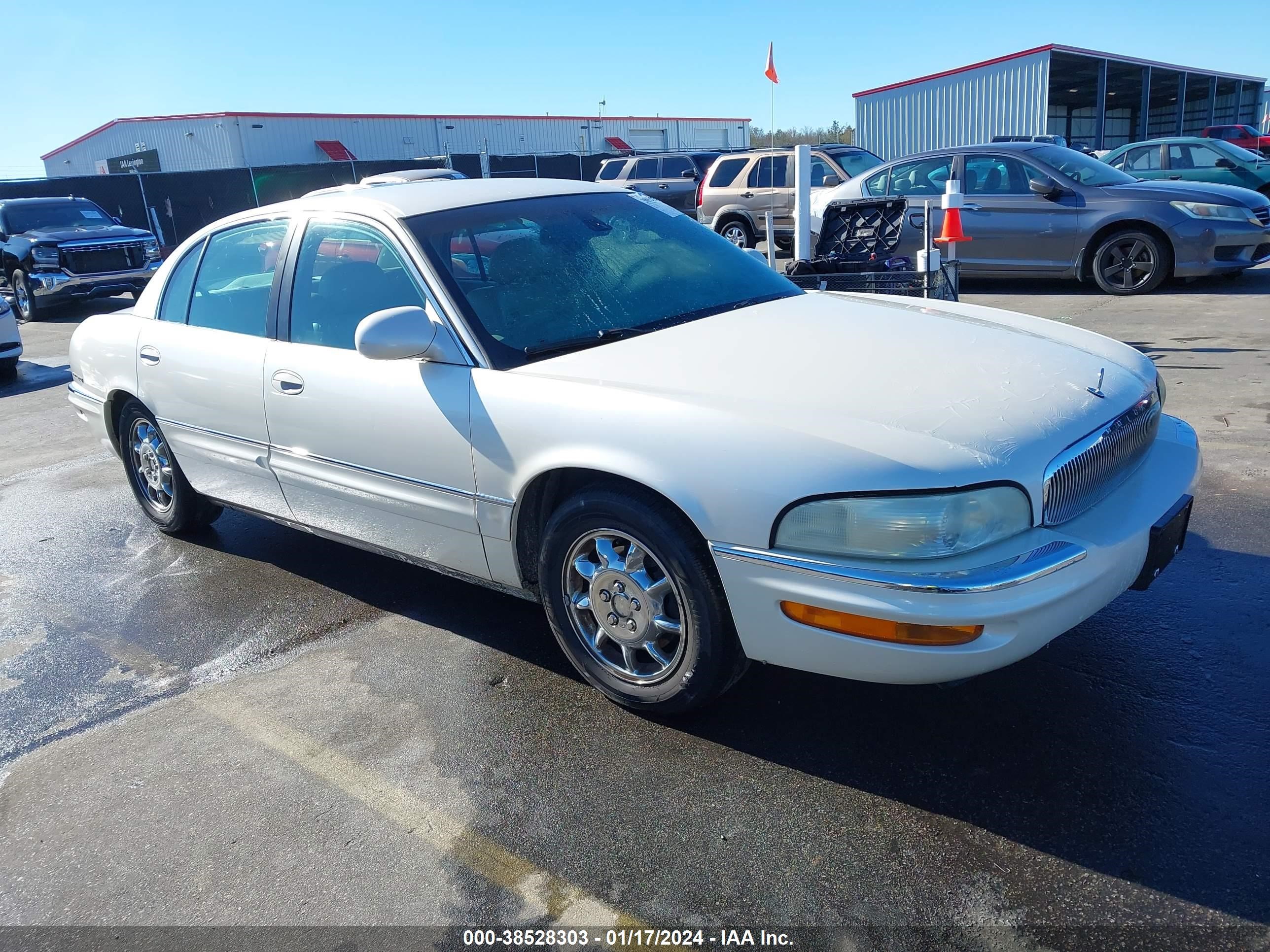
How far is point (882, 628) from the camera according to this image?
243 centimetres

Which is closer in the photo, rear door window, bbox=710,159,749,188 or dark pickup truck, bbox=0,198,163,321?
rear door window, bbox=710,159,749,188

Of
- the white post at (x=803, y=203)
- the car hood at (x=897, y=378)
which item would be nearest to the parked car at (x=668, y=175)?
the white post at (x=803, y=203)

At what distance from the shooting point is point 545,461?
9.65ft

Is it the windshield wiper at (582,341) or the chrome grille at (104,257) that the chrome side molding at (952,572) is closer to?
the windshield wiper at (582,341)

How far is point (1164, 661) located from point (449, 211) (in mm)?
2856

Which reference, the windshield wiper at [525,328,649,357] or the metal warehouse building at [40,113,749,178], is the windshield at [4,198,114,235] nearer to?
the windshield wiper at [525,328,649,357]

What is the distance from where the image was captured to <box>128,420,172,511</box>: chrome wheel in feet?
15.8

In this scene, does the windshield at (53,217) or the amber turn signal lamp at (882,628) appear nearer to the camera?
the amber turn signal lamp at (882,628)

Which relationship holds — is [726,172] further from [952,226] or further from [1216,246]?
[952,226]

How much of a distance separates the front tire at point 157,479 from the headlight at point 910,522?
332cm

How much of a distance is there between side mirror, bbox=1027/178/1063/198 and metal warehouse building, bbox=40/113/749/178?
31.1 m

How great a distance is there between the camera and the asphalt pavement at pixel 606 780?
2.28 m

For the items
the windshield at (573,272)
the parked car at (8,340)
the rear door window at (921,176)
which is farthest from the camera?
the rear door window at (921,176)

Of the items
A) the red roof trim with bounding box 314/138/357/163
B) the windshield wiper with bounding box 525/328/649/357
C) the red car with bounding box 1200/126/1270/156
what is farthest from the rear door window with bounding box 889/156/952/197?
the red roof trim with bounding box 314/138/357/163
